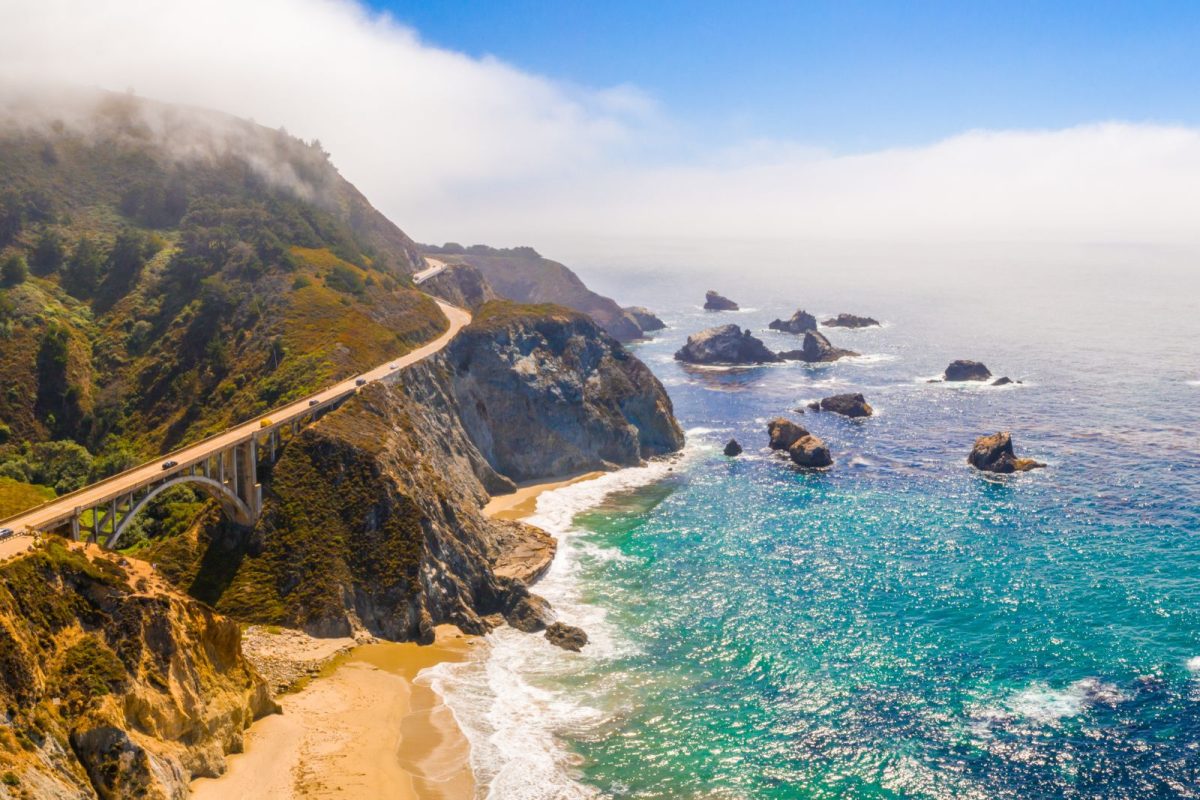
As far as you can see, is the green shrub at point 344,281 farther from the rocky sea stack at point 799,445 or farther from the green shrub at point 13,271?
the rocky sea stack at point 799,445

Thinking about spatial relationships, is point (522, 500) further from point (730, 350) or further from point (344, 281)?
point (730, 350)

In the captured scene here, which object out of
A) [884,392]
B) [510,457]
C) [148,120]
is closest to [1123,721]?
[510,457]

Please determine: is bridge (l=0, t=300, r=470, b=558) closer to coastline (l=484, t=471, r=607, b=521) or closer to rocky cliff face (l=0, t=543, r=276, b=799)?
rocky cliff face (l=0, t=543, r=276, b=799)

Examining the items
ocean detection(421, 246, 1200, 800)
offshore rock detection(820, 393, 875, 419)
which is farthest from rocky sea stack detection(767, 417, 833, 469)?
offshore rock detection(820, 393, 875, 419)

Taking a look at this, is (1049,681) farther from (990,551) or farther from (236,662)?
(236,662)

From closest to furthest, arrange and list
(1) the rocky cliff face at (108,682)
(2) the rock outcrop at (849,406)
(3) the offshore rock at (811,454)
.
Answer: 1. (1) the rocky cliff face at (108,682)
2. (3) the offshore rock at (811,454)
3. (2) the rock outcrop at (849,406)

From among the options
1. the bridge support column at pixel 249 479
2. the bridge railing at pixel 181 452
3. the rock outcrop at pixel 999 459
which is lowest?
the rock outcrop at pixel 999 459

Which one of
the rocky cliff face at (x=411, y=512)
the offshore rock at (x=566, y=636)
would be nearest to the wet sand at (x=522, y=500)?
the rocky cliff face at (x=411, y=512)
